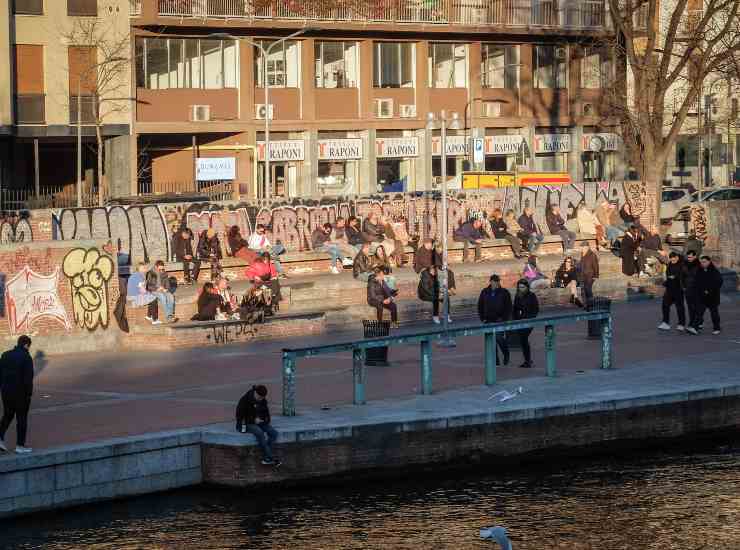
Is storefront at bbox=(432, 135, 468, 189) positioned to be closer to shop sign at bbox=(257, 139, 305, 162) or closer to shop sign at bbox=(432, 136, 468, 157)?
shop sign at bbox=(432, 136, 468, 157)

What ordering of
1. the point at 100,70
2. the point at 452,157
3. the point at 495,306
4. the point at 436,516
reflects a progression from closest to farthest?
the point at 436,516 < the point at 495,306 < the point at 100,70 < the point at 452,157

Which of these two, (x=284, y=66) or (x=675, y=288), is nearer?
(x=675, y=288)

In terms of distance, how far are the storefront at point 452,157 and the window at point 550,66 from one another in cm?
493

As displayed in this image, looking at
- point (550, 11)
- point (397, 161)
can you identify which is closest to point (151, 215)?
point (397, 161)

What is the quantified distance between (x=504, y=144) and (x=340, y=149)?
8.26 metres

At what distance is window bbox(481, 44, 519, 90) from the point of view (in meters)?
61.7

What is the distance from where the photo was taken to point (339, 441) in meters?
18.5

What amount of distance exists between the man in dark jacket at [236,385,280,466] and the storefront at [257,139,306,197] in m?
38.6

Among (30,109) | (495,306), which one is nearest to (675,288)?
(495,306)

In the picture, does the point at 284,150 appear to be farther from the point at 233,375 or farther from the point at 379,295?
the point at 233,375

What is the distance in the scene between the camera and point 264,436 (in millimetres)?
17875

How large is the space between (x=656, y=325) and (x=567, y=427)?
32.0ft

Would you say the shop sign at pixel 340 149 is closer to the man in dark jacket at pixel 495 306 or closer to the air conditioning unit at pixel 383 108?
the air conditioning unit at pixel 383 108

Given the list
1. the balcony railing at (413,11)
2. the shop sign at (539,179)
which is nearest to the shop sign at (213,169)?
the balcony railing at (413,11)
